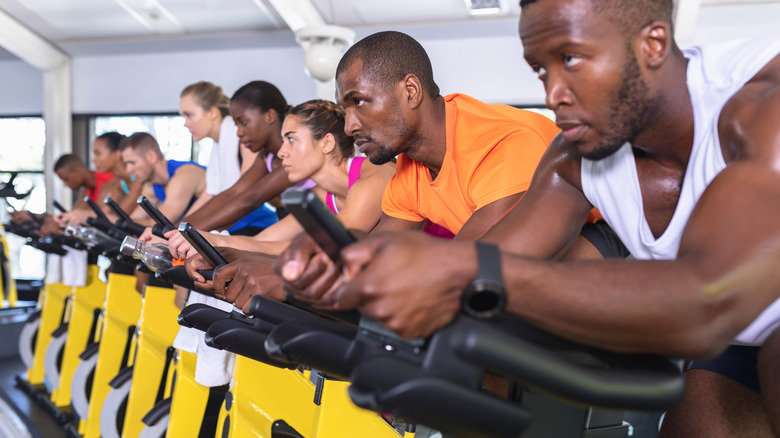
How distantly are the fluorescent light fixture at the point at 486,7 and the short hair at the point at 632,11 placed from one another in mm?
4684

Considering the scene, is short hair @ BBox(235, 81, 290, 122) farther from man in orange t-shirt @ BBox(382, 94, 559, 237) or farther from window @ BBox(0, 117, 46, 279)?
window @ BBox(0, 117, 46, 279)

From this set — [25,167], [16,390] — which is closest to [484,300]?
[16,390]

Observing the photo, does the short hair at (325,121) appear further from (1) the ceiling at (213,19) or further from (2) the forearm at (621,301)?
(1) the ceiling at (213,19)

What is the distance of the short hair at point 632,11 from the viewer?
2.93ft

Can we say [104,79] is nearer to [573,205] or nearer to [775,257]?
[573,205]

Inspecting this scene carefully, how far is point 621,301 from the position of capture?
0.68m

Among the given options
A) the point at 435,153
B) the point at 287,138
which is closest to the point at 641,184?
the point at 435,153

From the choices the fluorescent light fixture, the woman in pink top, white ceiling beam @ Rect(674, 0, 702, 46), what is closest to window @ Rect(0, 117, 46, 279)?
the fluorescent light fixture

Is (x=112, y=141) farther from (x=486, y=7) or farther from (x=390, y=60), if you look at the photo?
(x=390, y=60)

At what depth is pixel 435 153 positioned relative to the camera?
6.17ft

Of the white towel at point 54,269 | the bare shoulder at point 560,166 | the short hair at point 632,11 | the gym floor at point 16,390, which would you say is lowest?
the gym floor at point 16,390

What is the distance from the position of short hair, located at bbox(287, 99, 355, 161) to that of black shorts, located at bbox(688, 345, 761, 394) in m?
1.62

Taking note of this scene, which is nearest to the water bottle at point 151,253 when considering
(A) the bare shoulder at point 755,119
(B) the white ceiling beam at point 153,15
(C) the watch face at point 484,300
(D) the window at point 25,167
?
(C) the watch face at point 484,300

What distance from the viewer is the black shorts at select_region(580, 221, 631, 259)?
59.7 inches
